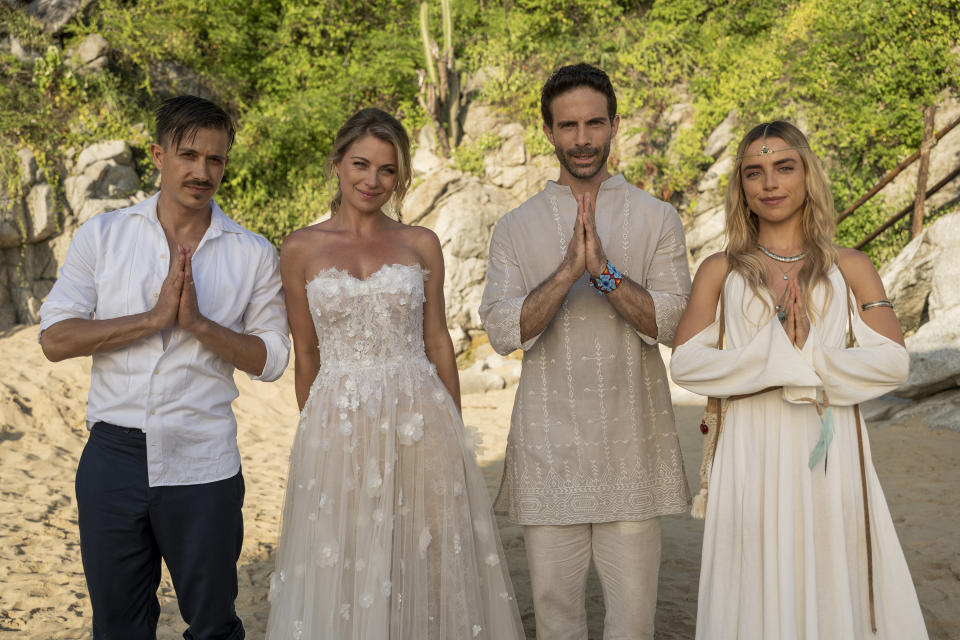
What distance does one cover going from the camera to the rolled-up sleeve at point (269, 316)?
3.05m

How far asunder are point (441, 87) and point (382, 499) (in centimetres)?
1509

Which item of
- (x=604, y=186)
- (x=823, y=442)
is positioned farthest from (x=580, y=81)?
(x=823, y=442)

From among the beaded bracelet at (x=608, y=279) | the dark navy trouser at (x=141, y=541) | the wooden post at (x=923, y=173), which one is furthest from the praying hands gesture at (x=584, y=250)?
the wooden post at (x=923, y=173)

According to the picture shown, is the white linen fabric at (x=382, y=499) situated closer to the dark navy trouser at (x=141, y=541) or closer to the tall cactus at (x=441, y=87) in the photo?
the dark navy trouser at (x=141, y=541)

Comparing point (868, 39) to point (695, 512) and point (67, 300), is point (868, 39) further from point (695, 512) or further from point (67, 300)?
point (67, 300)

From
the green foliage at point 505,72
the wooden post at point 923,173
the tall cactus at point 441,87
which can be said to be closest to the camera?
the wooden post at point 923,173

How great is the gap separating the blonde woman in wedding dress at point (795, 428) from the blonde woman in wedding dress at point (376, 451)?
2.90 feet

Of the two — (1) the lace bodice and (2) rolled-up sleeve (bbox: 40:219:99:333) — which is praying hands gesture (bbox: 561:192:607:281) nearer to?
(1) the lace bodice

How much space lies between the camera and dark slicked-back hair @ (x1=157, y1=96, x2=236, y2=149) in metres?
2.91

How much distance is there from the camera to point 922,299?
34.9 feet

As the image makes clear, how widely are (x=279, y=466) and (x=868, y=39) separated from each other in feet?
39.2

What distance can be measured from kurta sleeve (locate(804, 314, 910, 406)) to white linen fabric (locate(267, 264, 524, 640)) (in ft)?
4.29

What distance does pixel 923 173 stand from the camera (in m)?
11.5

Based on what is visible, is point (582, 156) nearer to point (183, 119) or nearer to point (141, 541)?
point (183, 119)
